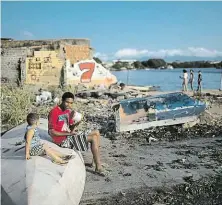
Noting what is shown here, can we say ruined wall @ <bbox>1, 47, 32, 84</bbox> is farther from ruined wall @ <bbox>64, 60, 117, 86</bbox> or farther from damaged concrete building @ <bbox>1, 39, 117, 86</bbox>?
ruined wall @ <bbox>64, 60, 117, 86</bbox>

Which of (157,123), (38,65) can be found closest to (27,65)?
(38,65)

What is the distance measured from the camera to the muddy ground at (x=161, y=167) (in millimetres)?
5414

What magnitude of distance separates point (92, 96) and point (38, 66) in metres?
4.28

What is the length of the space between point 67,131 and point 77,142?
0.87 ft

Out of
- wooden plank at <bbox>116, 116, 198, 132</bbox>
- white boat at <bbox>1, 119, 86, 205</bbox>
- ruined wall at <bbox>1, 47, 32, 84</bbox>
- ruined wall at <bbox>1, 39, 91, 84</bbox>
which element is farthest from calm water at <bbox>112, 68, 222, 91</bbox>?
white boat at <bbox>1, 119, 86, 205</bbox>

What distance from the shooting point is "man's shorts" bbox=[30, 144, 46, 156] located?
4.99 metres

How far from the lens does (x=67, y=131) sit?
6.14 meters

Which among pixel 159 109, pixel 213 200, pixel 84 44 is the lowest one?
pixel 213 200

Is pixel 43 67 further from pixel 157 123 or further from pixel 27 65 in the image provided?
pixel 157 123

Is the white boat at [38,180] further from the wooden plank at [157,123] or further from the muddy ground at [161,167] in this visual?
the wooden plank at [157,123]

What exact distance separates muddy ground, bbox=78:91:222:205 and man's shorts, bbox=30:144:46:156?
992 mm

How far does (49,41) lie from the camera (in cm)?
2130

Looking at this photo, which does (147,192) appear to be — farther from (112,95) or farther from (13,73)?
(13,73)

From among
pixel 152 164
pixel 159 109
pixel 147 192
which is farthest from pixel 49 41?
pixel 147 192
